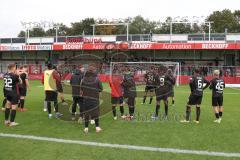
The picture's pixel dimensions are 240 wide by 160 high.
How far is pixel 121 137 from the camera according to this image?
9.00 metres

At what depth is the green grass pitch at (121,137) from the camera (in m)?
7.33

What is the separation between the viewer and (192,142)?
8508mm

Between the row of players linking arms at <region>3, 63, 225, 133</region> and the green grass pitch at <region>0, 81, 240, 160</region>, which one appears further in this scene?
the row of players linking arms at <region>3, 63, 225, 133</region>

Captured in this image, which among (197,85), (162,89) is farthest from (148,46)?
(197,85)

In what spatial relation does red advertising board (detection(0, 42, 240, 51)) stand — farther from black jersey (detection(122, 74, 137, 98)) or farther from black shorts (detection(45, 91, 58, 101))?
black jersey (detection(122, 74, 137, 98))

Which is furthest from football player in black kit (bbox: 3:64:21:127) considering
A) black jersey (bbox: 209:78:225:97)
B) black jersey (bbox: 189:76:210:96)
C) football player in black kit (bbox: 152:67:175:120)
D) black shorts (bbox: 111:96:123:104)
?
black jersey (bbox: 209:78:225:97)

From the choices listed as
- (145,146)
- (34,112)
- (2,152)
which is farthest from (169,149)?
(34,112)

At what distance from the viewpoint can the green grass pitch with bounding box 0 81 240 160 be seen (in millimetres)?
7332

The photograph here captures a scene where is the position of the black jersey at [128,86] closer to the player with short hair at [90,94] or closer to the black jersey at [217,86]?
the player with short hair at [90,94]

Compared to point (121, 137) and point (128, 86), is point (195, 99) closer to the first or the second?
point (128, 86)

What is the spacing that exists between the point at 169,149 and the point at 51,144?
109 inches

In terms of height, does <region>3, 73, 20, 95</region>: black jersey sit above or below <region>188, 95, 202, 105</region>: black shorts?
above

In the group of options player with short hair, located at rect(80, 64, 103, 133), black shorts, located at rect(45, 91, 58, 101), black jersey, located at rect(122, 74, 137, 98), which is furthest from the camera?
black shorts, located at rect(45, 91, 58, 101)

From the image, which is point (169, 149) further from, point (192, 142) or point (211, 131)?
point (211, 131)
